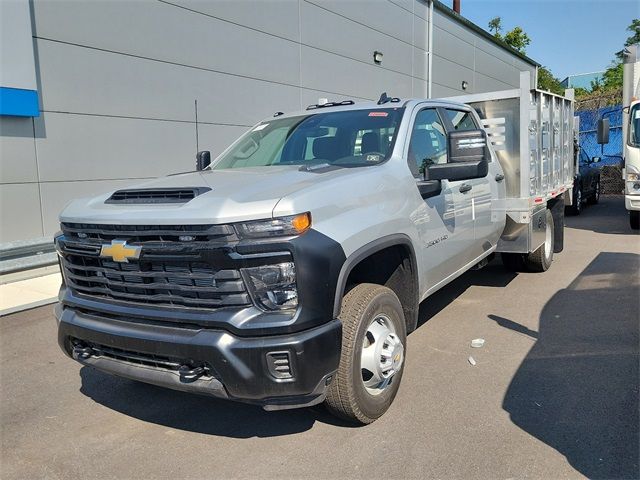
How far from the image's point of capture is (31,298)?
674 centimetres

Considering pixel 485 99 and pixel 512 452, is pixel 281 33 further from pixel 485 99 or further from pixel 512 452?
pixel 512 452

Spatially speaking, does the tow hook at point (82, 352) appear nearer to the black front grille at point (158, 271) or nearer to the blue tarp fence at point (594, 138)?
the black front grille at point (158, 271)

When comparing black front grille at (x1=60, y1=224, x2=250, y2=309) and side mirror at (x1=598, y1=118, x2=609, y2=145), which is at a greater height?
side mirror at (x1=598, y1=118, x2=609, y2=145)

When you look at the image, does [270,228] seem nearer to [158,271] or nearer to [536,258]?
[158,271]

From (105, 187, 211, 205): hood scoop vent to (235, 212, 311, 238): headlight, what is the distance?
45cm

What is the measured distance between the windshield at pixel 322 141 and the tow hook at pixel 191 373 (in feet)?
5.80

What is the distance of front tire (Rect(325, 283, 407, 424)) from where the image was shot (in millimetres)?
3125

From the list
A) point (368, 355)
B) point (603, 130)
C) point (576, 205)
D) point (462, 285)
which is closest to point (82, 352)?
point (368, 355)

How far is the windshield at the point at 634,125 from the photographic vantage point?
10.7 meters

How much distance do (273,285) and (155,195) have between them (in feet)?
3.22

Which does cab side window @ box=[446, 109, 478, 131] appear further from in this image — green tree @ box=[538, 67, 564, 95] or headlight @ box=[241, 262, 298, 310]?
green tree @ box=[538, 67, 564, 95]

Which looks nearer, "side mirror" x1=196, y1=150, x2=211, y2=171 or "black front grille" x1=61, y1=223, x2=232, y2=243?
"black front grille" x1=61, y1=223, x2=232, y2=243

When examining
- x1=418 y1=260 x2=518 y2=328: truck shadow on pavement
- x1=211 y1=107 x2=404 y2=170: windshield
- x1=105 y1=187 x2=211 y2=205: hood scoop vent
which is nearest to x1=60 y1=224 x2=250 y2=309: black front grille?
x1=105 y1=187 x2=211 y2=205: hood scoop vent

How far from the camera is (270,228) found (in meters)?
2.75
